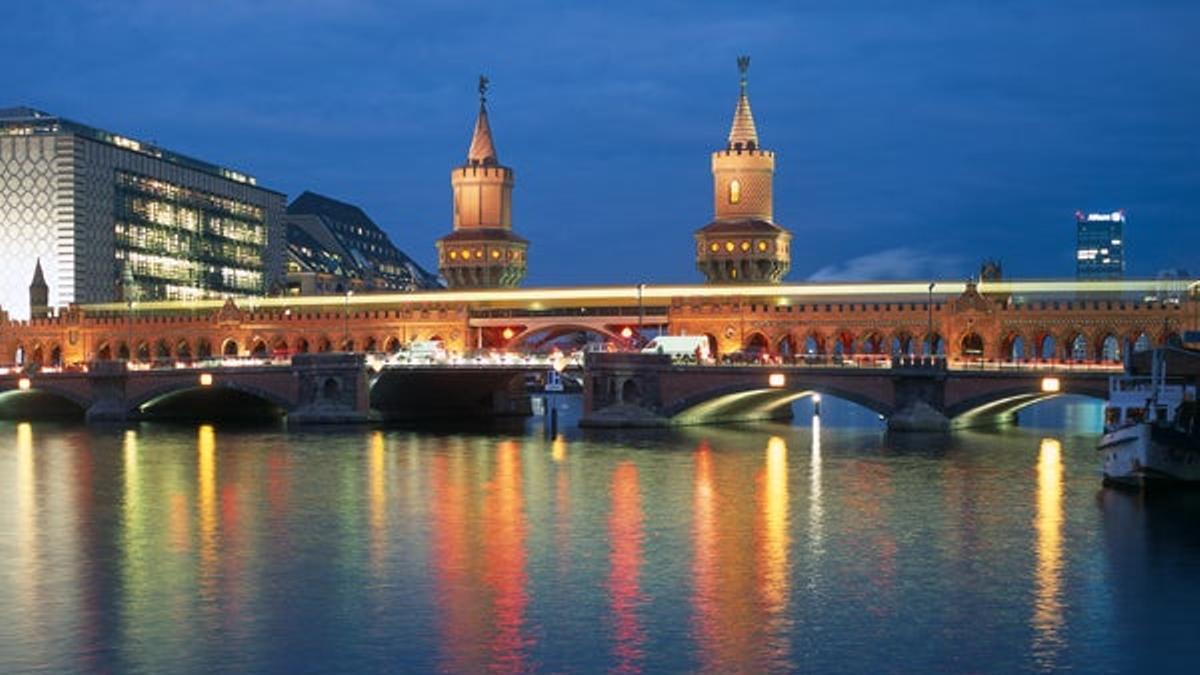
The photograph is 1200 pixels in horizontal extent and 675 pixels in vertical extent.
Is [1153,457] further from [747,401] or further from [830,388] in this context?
[747,401]

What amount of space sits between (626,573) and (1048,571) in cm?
1295

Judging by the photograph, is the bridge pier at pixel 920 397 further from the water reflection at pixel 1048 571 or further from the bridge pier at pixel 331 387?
the bridge pier at pixel 331 387

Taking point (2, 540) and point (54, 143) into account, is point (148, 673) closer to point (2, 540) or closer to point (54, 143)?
point (2, 540)

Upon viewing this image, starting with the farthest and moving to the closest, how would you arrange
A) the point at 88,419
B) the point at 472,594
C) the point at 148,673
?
the point at 88,419 < the point at 472,594 < the point at 148,673

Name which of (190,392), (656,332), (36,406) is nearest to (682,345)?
(656,332)

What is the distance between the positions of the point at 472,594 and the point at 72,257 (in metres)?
158

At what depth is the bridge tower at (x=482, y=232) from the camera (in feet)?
555

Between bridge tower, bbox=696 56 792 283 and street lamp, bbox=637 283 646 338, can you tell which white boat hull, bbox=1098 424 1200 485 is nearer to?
street lamp, bbox=637 283 646 338

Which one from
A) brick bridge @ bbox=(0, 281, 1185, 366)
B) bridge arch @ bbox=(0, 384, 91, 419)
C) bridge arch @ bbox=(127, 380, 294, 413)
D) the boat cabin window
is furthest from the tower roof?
the boat cabin window

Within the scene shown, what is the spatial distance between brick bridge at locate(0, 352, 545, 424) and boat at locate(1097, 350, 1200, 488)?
53943mm

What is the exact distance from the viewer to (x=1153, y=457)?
66688 mm

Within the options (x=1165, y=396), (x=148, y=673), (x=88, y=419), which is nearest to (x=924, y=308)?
(x=1165, y=396)

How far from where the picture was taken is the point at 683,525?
2344 inches

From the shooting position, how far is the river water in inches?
1526
